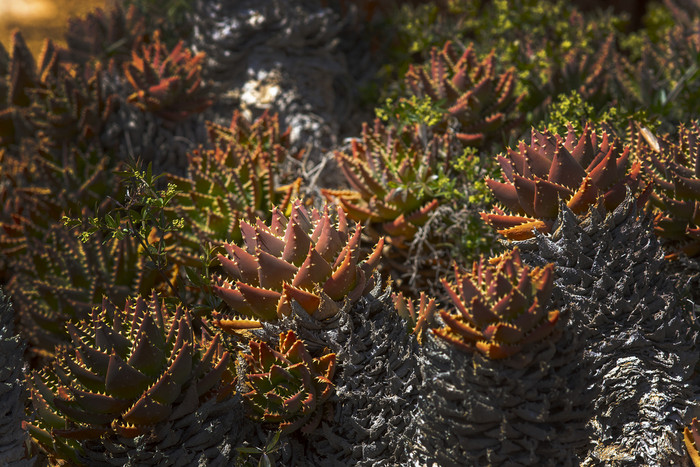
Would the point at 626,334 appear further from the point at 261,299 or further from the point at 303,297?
the point at 261,299

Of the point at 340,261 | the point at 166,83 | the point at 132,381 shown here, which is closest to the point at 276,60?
the point at 166,83

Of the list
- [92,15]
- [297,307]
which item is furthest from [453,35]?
[297,307]

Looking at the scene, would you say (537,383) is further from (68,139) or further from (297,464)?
(68,139)

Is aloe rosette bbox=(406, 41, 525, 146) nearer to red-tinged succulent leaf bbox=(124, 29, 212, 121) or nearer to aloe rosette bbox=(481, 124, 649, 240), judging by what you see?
aloe rosette bbox=(481, 124, 649, 240)

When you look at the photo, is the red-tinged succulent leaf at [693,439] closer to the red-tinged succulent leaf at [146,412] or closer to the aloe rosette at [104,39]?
the red-tinged succulent leaf at [146,412]

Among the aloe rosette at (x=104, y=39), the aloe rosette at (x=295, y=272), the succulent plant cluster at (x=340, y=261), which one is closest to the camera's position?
the succulent plant cluster at (x=340, y=261)

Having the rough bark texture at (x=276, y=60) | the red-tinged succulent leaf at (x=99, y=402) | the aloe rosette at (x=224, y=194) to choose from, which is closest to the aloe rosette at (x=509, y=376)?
the red-tinged succulent leaf at (x=99, y=402)

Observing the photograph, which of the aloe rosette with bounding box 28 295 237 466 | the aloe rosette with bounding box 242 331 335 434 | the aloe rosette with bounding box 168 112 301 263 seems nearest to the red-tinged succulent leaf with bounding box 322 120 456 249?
the aloe rosette with bounding box 168 112 301 263
